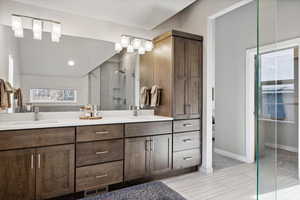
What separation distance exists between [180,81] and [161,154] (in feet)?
3.59

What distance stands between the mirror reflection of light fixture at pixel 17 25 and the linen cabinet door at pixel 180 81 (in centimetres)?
202

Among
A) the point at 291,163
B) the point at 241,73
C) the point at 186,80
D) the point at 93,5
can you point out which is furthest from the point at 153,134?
the point at 241,73

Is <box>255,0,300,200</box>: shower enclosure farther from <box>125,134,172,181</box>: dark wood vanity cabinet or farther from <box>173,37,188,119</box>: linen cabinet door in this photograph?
<box>125,134,172,181</box>: dark wood vanity cabinet

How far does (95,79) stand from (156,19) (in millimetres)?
1371

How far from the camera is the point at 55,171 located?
1.87 m

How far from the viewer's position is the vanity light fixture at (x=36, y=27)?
2.18 metres

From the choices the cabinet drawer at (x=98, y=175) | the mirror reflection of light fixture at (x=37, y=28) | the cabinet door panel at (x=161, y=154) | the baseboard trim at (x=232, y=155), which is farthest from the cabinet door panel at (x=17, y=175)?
the baseboard trim at (x=232, y=155)

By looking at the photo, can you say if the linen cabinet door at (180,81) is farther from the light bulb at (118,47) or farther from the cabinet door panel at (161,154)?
the light bulb at (118,47)

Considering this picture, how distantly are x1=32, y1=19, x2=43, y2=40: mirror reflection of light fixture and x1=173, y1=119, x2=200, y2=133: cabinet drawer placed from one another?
2.17m

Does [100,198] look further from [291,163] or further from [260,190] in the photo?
[291,163]

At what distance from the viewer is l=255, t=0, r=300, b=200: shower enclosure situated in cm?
166

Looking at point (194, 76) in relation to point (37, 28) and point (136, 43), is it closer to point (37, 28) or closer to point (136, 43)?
point (136, 43)

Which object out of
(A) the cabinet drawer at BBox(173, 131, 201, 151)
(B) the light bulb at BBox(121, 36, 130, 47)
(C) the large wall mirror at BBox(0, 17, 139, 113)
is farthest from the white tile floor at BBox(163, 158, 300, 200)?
(B) the light bulb at BBox(121, 36, 130, 47)

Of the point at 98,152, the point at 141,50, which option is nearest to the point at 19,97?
the point at 98,152
